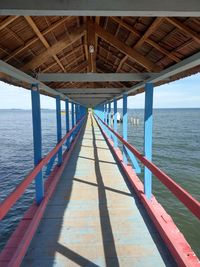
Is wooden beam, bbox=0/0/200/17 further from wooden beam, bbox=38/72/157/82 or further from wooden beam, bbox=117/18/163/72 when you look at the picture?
wooden beam, bbox=38/72/157/82

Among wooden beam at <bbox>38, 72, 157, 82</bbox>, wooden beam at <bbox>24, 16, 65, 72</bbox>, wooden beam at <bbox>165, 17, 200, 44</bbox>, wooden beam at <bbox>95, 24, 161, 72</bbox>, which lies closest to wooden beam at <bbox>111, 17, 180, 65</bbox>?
wooden beam at <bbox>95, 24, 161, 72</bbox>

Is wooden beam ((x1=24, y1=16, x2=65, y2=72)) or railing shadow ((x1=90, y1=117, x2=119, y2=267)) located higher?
wooden beam ((x1=24, y1=16, x2=65, y2=72))

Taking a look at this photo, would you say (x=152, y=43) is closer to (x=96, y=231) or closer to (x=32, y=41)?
(x=32, y=41)

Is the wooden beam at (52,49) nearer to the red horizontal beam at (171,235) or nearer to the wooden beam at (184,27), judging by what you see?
the wooden beam at (184,27)

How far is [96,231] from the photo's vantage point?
13.2ft

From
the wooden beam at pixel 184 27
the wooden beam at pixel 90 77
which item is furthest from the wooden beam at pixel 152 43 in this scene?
the wooden beam at pixel 90 77

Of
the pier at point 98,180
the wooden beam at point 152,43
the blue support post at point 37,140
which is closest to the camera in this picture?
the pier at point 98,180

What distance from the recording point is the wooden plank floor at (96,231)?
329 cm

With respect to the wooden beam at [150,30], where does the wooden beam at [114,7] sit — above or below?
below

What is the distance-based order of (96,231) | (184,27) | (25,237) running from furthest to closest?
(96,231)
(184,27)
(25,237)

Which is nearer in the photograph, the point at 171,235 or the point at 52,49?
the point at 171,235

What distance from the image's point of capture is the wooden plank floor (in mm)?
3287

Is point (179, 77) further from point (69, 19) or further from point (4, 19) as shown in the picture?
point (4, 19)

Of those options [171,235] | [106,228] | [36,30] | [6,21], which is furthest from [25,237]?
[36,30]
